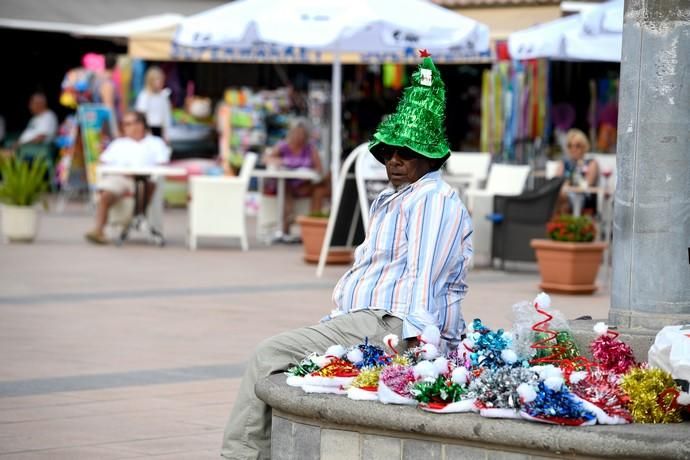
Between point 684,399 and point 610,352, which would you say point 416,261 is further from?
point 684,399

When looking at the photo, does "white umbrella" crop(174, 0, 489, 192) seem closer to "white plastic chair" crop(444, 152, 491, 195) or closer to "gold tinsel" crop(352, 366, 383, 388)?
"white plastic chair" crop(444, 152, 491, 195)

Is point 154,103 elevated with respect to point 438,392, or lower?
lower

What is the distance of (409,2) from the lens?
1527 cm

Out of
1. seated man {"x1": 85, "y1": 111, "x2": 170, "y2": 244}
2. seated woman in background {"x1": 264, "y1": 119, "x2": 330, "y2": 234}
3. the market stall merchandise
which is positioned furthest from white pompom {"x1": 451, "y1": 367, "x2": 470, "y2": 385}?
seated woman in background {"x1": 264, "y1": 119, "x2": 330, "y2": 234}

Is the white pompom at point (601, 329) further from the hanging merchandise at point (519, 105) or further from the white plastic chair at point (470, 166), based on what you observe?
the hanging merchandise at point (519, 105)

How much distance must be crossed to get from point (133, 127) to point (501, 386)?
12466mm

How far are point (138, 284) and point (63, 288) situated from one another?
27.3 inches

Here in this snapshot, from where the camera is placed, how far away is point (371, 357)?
4832 millimetres

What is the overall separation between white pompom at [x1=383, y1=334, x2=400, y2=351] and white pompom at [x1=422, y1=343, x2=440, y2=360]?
0.12 m

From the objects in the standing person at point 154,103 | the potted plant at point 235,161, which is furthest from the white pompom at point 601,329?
the potted plant at point 235,161

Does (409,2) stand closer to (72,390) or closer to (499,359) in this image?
(72,390)

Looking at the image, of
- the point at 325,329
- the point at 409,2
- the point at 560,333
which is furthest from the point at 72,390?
the point at 409,2

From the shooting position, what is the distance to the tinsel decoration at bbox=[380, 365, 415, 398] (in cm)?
447

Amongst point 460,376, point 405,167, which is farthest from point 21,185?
point 460,376
